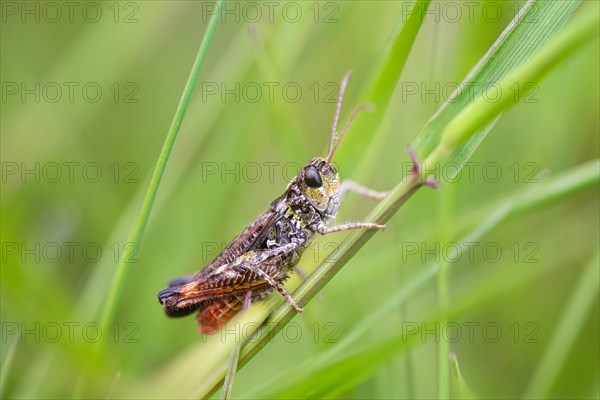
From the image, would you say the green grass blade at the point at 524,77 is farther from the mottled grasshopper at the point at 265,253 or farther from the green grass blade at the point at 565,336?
the green grass blade at the point at 565,336

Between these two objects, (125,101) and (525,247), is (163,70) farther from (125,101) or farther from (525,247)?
(525,247)

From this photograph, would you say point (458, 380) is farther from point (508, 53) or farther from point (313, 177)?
point (313, 177)

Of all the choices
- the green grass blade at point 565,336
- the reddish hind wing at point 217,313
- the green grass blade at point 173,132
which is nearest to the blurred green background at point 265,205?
the green grass blade at point 565,336

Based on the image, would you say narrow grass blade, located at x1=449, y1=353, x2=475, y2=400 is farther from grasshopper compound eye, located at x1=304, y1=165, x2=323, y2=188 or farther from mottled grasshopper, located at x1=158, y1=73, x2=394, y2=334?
grasshopper compound eye, located at x1=304, y1=165, x2=323, y2=188

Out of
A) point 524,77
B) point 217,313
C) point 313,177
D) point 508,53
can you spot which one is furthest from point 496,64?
point 217,313

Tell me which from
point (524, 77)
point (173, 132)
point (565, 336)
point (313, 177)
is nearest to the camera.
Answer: point (524, 77)

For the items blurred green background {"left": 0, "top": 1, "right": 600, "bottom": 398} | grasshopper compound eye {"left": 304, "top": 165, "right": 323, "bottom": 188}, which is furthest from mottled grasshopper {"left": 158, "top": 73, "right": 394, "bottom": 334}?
blurred green background {"left": 0, "top": 1, "right": 600, "bottom": 398}
